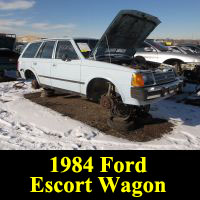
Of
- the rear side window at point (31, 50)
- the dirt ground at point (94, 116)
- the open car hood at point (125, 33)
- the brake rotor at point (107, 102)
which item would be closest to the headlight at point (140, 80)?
the brake rotor at point (107, 102)

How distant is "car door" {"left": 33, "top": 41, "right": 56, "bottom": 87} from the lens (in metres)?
6.45

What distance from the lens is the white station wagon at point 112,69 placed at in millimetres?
4555

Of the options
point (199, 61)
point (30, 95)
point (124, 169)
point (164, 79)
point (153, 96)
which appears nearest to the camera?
point (124, 169)

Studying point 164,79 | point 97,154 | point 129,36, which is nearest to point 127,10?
point 129,36

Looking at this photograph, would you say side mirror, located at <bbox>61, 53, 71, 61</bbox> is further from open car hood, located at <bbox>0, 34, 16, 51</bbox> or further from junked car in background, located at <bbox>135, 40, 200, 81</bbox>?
open car hood, located at <bbox>0, 34, 16, 51</bbox>

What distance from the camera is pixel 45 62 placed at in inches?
258

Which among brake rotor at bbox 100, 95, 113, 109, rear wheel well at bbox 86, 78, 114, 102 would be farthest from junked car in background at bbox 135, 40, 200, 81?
brake rotor at bbox 100, 95, 113, 109

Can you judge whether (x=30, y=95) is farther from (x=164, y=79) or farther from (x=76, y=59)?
(x=164, y=79)

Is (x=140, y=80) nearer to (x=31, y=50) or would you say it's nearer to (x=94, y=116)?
(x=94, y=116)

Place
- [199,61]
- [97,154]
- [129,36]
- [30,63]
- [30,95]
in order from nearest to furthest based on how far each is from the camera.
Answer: [97,154] < [129,36] < [30,63] < [30,95] < [199,61]

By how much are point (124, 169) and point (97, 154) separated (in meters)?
0.59

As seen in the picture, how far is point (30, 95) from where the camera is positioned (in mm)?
7898

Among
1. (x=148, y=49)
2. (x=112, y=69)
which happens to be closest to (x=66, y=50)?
(x=112, y=69)

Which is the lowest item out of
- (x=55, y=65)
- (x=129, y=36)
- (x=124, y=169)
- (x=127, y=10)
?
(x=124, y=169)
